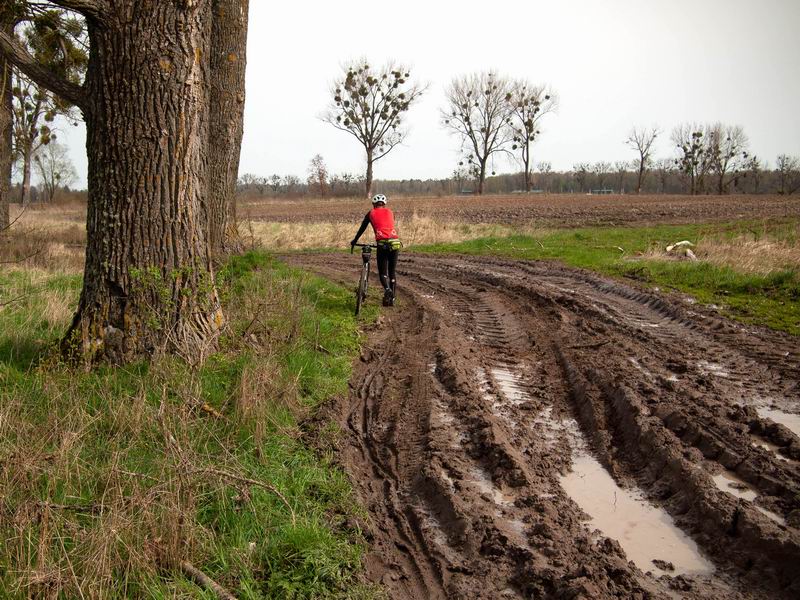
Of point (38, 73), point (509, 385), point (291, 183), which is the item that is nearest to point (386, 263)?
point (509, 385)

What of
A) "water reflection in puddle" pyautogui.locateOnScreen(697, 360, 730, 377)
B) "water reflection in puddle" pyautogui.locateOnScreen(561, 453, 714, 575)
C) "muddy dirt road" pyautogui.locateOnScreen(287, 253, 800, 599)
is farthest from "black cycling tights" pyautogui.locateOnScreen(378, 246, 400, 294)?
"water reflection in puddle" pyautogui.locateOnScreen(561, 453, 714, 575)

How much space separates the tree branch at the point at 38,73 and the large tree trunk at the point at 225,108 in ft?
18.2

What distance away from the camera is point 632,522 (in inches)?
178

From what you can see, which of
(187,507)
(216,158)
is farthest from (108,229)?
(216,158)

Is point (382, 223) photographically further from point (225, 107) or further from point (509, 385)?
point (509, 385)

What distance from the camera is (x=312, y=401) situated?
6.71 meters

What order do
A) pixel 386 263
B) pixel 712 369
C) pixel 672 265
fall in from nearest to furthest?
pixel 712 369 → pixel 386 263 → pixel 672 265

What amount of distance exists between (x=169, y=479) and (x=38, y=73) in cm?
437

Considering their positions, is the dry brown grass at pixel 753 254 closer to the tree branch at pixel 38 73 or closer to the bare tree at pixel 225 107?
the bare tree at pixel 225 107

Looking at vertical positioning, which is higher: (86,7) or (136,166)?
(86,7)

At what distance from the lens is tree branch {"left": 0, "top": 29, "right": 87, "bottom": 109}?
594cm

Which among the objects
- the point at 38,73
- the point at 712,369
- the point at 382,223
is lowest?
the point at 712,369

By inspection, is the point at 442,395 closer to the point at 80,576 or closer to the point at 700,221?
the point at 80,576

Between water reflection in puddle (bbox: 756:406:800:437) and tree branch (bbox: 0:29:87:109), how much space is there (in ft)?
24.2
